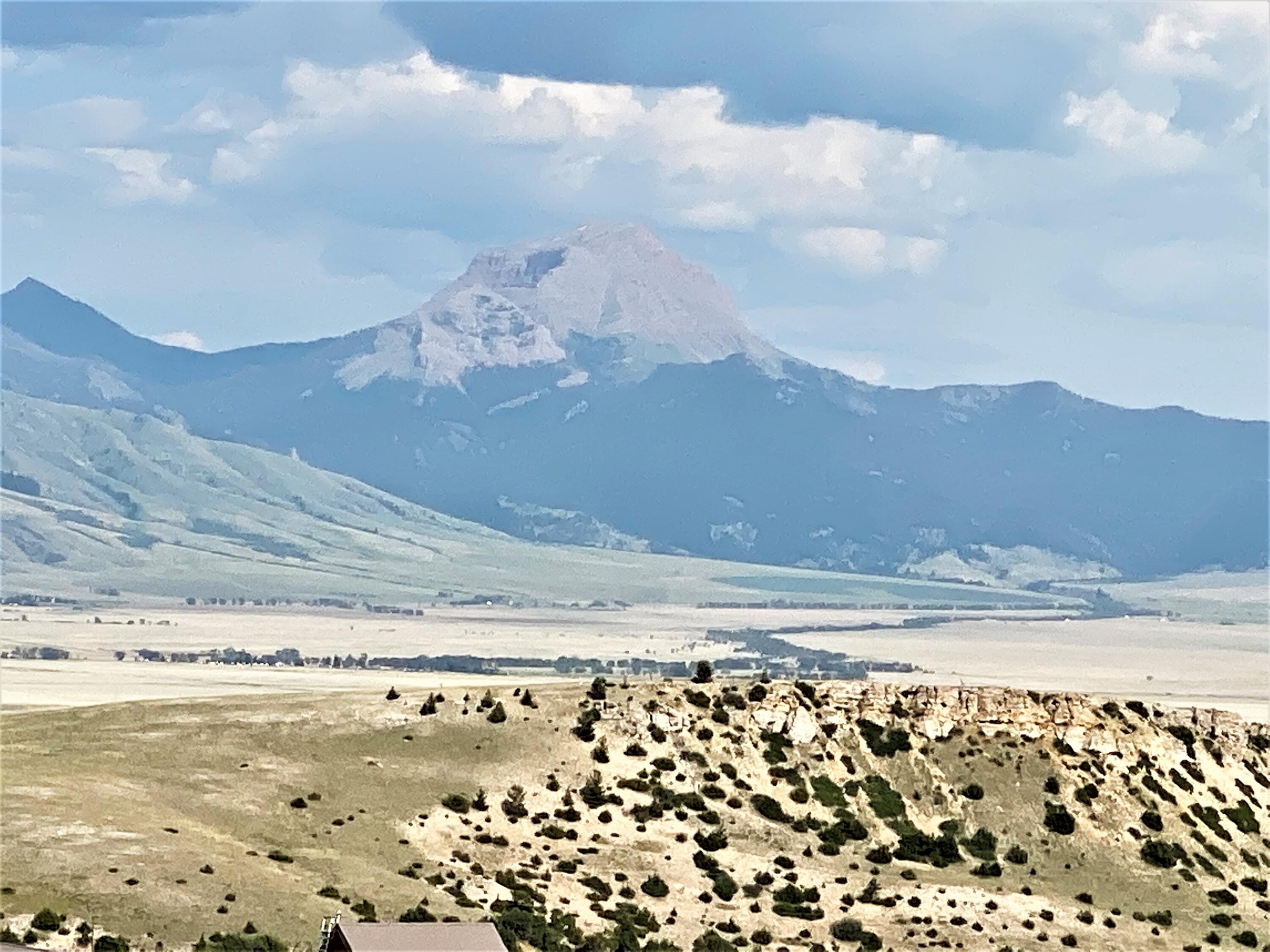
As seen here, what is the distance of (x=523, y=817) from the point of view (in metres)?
119

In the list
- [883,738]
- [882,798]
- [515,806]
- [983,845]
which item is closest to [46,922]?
[515,806]

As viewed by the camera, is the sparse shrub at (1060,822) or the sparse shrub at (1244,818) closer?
the sparse shrub at (1060,822)

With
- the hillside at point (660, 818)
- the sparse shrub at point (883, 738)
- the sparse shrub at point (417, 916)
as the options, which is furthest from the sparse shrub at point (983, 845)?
the sparse shrub at point (417, 916)

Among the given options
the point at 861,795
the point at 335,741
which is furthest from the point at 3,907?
the point at 861,795

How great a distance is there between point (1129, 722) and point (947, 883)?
30994 mm

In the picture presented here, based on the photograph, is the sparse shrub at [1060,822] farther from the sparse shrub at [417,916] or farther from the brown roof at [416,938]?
the brown roof at [416,938]

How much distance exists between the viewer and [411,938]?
7794 centimetres

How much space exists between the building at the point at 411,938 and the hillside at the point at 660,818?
1215 centimetres

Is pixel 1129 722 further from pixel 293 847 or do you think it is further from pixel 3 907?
pixel 3 907

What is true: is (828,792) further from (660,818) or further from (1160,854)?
(1160,854)

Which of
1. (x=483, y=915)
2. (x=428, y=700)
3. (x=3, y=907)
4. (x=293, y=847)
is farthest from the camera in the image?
(x=428, y=700)

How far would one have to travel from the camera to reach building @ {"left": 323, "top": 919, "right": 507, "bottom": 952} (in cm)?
7675

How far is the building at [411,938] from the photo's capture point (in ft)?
252

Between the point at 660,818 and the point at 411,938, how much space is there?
46366 mm
